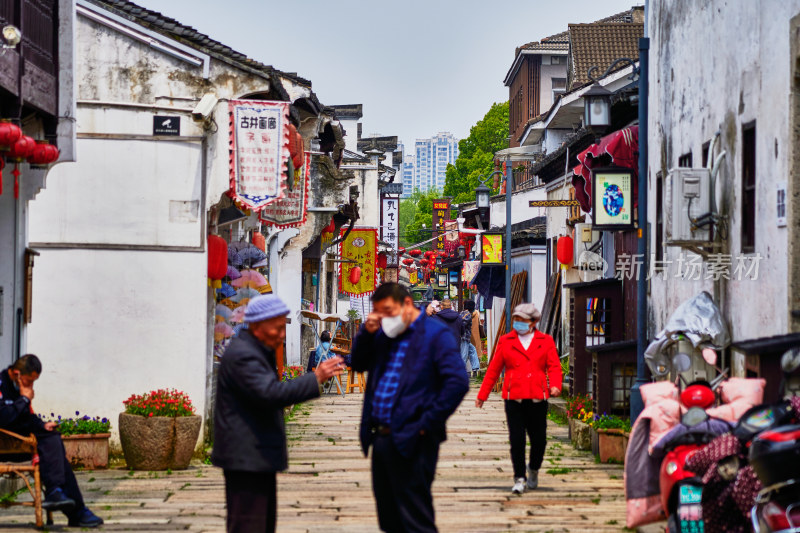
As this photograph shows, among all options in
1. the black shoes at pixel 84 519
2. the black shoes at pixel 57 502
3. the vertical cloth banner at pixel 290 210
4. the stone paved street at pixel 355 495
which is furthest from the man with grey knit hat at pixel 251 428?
the vertical cloth banner at pixel 290 210

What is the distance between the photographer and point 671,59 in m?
16.5

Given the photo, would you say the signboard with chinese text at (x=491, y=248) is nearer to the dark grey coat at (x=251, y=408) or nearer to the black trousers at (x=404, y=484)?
the black trousers at (x=404, y=484)

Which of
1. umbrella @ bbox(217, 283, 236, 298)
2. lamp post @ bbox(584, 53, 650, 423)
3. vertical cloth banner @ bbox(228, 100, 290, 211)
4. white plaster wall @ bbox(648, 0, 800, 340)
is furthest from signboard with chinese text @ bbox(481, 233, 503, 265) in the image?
vertical cloth banner @ bbox(228, 100, 290, 211)

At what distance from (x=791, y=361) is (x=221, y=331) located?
35.3ft

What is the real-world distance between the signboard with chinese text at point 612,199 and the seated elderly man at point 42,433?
1067 cm

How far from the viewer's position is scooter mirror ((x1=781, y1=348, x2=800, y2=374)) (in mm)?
8312

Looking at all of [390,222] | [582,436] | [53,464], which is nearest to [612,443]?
[582,436]

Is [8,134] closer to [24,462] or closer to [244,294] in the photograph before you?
[24,462]

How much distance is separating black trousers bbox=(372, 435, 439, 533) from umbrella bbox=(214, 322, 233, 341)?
10041 millimetres

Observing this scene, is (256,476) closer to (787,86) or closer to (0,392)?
(0,392)

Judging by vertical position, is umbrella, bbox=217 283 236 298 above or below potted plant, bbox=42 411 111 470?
above

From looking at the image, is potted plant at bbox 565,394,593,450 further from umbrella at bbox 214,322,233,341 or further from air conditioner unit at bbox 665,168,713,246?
umbrella at bbox 214,322,233,341

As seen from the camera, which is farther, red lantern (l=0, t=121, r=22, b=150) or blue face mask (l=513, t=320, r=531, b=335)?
blue face mask (l=513, t=320, r=531, b=335)

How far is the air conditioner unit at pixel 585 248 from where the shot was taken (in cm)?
2375
